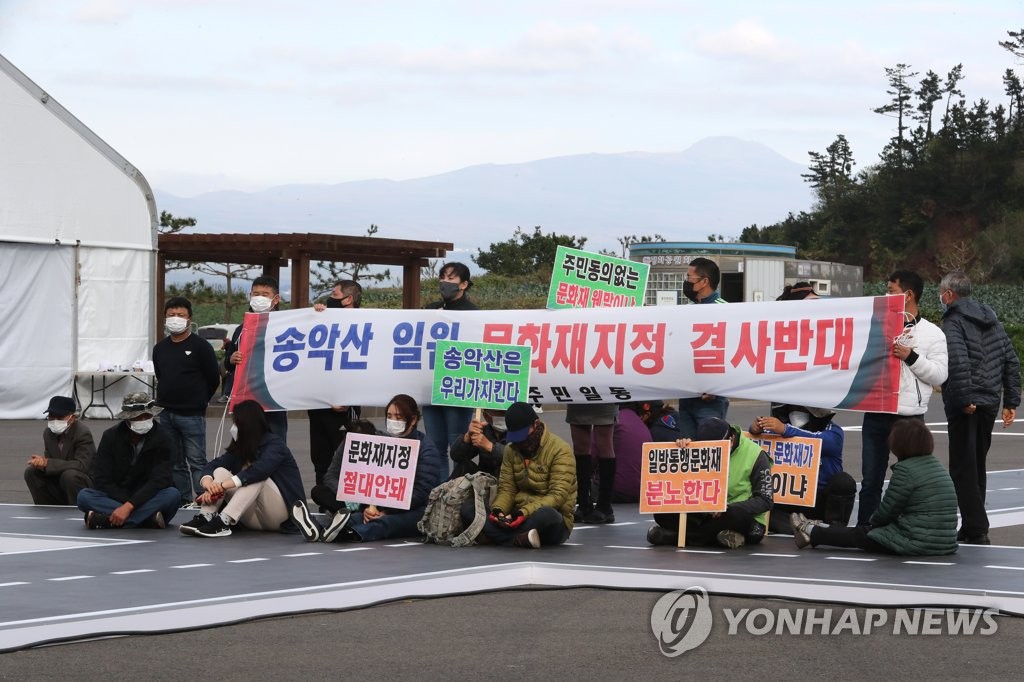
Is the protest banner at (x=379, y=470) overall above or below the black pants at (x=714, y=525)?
above

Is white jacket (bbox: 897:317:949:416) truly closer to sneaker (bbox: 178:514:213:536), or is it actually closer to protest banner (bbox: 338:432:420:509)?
protest banner (bbox: 338:432:420:509)

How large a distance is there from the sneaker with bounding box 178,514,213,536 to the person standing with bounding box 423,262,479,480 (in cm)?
195

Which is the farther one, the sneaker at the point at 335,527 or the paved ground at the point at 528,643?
the sneaker at the point at 335,527

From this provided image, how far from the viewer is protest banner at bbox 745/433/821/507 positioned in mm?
10477

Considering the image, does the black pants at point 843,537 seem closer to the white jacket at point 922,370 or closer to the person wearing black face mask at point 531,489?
the white jacket at point 922,370

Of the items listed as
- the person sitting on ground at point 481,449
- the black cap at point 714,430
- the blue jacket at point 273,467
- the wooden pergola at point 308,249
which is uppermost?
the wooden pergola at point 308,249

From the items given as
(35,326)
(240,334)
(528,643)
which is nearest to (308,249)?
(35,326)

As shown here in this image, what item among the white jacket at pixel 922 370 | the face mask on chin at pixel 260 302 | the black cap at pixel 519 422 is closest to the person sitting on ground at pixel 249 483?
the face mask on chin at pixel 260 302

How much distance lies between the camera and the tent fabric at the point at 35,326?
2423 cm

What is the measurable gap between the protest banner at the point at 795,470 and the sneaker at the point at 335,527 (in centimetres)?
320

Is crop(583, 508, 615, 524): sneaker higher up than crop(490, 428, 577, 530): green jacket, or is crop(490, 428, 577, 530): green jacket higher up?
crop(490, 428, 577, 530): green jacket

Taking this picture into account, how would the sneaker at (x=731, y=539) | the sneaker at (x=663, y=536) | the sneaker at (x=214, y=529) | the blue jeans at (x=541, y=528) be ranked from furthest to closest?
1. the sneaker at (x=214, y=529)
2. the sneaker at (x=663, y=536)
3. the sneaker at (x=731, y=539)
4. the blue jeans at (x=541, y=528)

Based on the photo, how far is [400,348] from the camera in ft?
39.7

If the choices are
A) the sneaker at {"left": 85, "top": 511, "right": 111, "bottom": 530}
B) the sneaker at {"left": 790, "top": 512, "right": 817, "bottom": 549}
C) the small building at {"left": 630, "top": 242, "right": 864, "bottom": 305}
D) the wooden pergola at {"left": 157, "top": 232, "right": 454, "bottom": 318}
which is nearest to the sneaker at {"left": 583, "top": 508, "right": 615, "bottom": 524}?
the sneaker at {"left": 790, "top": 512, "right": 817, "bottom": 549}
